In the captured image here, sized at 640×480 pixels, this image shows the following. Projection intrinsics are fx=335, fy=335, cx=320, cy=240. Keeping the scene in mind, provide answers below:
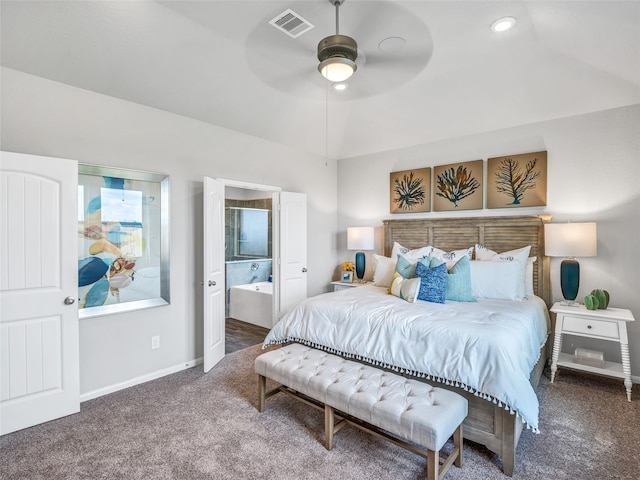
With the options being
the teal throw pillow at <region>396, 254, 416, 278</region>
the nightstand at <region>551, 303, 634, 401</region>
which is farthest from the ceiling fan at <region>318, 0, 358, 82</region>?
the nightstand at <region>551, 303, 634, 401</region>

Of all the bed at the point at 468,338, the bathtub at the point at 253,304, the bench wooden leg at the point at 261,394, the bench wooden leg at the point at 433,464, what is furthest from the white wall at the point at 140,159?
the bench wooden leg at the point at 433,464

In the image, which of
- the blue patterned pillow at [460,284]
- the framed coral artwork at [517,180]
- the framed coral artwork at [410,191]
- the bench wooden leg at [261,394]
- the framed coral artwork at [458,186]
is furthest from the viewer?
the framed coral artwork at [410,191]

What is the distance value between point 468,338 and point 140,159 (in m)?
3.25

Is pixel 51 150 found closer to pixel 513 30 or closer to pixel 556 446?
pixel 513 30

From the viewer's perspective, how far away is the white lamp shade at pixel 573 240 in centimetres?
315

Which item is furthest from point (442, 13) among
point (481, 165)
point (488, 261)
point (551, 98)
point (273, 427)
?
point (273, 427)

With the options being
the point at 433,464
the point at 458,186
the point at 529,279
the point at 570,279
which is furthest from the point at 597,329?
the point at 433,464

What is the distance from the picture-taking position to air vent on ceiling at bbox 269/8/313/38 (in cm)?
253

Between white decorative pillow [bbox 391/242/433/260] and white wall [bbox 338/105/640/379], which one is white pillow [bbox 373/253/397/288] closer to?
white decorative pillow [bbox 391/242/433/260]

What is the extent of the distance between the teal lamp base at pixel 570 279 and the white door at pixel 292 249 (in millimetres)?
3011

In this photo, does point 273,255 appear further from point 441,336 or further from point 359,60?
point 441,336

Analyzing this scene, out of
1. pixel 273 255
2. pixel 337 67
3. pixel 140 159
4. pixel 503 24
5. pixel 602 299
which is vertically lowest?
pixel 602 299

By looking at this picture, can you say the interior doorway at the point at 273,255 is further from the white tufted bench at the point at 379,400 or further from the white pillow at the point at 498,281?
the white pillow at the point at 498,281

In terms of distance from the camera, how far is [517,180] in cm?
388
